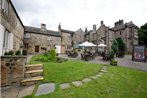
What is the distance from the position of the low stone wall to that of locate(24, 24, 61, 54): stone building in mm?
21831

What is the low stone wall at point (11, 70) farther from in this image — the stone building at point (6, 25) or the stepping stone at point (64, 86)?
the stone building at point (6, 25)

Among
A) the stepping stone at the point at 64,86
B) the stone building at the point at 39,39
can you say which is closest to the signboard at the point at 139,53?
the stepping stone at the point at 64,86

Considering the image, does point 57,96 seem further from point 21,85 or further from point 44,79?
point 21,85

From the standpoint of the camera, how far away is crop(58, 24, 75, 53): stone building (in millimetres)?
31266

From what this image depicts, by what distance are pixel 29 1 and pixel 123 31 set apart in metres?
26.3

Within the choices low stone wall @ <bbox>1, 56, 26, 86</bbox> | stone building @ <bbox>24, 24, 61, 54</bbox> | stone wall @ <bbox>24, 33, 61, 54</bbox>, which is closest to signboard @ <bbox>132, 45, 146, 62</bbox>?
low stone wall @ <bbox>1, 56, 26, 86</bbox>

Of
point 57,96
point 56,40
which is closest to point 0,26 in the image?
point 57,96

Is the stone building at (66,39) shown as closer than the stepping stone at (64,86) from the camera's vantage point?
No

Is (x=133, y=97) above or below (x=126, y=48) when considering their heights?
below

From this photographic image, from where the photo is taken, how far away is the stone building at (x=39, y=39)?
25297 mm

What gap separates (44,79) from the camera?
5312 millimetres

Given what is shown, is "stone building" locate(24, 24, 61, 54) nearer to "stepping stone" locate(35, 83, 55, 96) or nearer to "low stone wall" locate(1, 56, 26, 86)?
"low stone wall" locate(1, 56, 26, 86)

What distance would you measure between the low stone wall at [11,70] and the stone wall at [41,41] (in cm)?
2183

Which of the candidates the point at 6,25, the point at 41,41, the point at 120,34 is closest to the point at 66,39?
the point at 41,41
